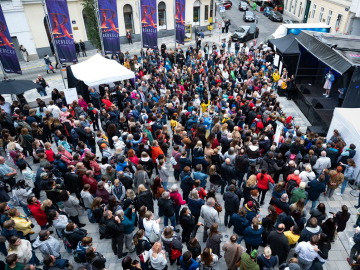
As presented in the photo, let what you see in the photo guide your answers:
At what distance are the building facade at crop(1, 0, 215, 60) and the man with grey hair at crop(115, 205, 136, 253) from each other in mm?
17709

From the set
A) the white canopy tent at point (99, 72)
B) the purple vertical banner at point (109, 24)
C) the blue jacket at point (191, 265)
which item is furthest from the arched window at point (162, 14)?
the blue jacket at point (191, 265)

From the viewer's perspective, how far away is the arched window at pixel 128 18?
91.6 feet

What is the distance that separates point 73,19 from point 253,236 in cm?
2593

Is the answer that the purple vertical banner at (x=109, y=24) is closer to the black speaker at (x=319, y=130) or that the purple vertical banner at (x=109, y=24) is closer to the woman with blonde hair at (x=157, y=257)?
the black speaker at (x=319, y=130)

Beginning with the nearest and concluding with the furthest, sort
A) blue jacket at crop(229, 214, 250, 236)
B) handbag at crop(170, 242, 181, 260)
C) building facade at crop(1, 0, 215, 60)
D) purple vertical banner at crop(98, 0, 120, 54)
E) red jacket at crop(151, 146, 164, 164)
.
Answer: handbag at crop(170, 242, 181, 260) < blue jacket at crop(229, 214, 250, 236) < red jacket at crop(151, 146, 164, 164) < purple vertical banner at crop(98, 0, 120, 54) < building facade at crop(1, 0, 215, 60)

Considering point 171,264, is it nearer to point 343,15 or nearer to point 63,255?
point 63,255

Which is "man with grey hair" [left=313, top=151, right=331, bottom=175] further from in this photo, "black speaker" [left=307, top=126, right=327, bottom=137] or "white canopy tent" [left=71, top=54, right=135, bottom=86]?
"white canopy tent" [left=71, top=54, right=135, bottom=86]

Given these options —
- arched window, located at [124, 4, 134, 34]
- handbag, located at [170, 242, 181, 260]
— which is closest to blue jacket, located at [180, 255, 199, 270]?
handbag, located at [170, 242, 181, 260]

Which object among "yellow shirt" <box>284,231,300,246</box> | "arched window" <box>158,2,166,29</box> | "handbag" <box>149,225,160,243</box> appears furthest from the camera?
"arched window" <box>158,2,166,29</box>

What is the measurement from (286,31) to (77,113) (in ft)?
55.2

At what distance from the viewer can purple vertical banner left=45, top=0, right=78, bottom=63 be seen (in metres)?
13.5

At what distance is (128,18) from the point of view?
28.5 m

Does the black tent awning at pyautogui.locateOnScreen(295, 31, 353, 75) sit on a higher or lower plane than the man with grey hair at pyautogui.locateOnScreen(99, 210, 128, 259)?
higher

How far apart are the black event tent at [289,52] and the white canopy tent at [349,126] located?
309 inches
